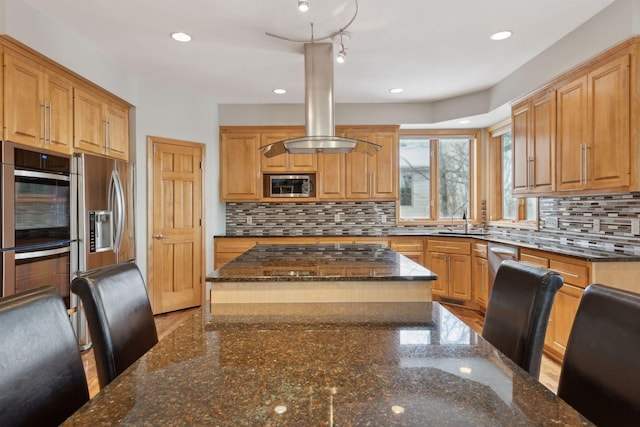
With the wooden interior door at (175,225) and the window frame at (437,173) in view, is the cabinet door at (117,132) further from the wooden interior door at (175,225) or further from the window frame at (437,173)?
the window frame at (437,173)

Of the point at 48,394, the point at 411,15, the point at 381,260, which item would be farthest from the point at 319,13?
the point at 48,394

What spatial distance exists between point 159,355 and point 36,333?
28 centimetres

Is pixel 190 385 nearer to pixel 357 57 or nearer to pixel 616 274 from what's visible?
pixel 616 274

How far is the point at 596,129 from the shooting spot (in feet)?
8.81

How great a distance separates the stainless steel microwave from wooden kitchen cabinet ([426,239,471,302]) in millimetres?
1632

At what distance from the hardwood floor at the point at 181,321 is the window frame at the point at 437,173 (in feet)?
3.88

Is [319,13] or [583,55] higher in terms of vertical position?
[319,13]

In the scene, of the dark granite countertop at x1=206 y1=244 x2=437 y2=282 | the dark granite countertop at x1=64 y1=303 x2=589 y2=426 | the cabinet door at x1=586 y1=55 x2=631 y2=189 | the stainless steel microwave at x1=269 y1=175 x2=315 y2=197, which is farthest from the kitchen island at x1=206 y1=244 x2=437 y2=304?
the stainless steel microwave at x1=269 y1=175 x2=315 y2=197

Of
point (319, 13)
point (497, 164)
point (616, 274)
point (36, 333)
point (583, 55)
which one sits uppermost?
point (319, 13)

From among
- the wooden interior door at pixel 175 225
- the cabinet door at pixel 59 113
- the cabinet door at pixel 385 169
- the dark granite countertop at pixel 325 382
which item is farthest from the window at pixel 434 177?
the dark granite countertop at pixel 325 382

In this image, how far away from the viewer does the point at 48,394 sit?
850 millimetres

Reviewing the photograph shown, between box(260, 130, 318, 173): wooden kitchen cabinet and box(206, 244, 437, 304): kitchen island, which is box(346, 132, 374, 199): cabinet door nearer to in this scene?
box(260, 130, 318, 173): wooden kitchen cabinet

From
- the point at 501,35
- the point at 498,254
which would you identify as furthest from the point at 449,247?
the point at 501,35

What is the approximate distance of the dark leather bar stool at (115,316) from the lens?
114 centimetres
